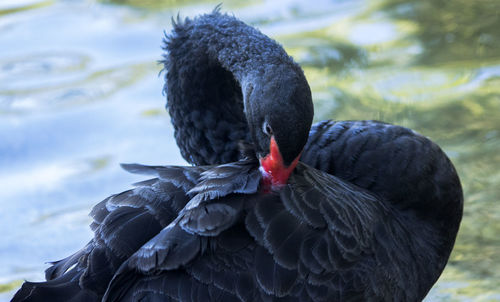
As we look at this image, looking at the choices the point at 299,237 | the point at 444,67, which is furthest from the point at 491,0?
the point at 299,237

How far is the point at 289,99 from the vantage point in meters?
2.76

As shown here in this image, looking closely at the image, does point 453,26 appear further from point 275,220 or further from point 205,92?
point 275,220

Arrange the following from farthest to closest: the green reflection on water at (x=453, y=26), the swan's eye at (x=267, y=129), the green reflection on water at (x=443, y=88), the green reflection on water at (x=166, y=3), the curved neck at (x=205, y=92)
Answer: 1. the green reflection on water at (x=166, y=3)
2. the green reflection on water at (x=453, y=26)
3. the green reflection on water at (x=443, y=88)
4. the curved neck at (x=205, y=92)
5. the swan's eye at (x=267, y=129)

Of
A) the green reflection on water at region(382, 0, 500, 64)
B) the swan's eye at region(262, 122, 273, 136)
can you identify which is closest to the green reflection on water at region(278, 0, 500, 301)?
the green reflection on water at region(382, 0, 500, 64)

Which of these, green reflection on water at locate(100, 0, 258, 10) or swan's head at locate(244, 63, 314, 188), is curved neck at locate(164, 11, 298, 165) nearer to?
swan's head at locate(244, 63, 314, 188)

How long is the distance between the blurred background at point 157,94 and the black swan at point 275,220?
0.61 m

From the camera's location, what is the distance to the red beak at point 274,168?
110 inches

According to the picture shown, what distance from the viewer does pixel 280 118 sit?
275cm

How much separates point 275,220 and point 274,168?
7.4 inches

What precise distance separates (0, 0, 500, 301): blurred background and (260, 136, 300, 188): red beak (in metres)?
1.19

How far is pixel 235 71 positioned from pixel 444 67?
3.01m

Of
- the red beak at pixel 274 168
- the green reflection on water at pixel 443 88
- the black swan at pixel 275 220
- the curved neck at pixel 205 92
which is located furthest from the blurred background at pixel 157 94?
the red beak at pixel 274 168

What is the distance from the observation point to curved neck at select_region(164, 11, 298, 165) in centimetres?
362

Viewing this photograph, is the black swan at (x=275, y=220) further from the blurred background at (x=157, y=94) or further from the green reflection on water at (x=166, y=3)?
the green reflection on water at (x=166, y=3)
